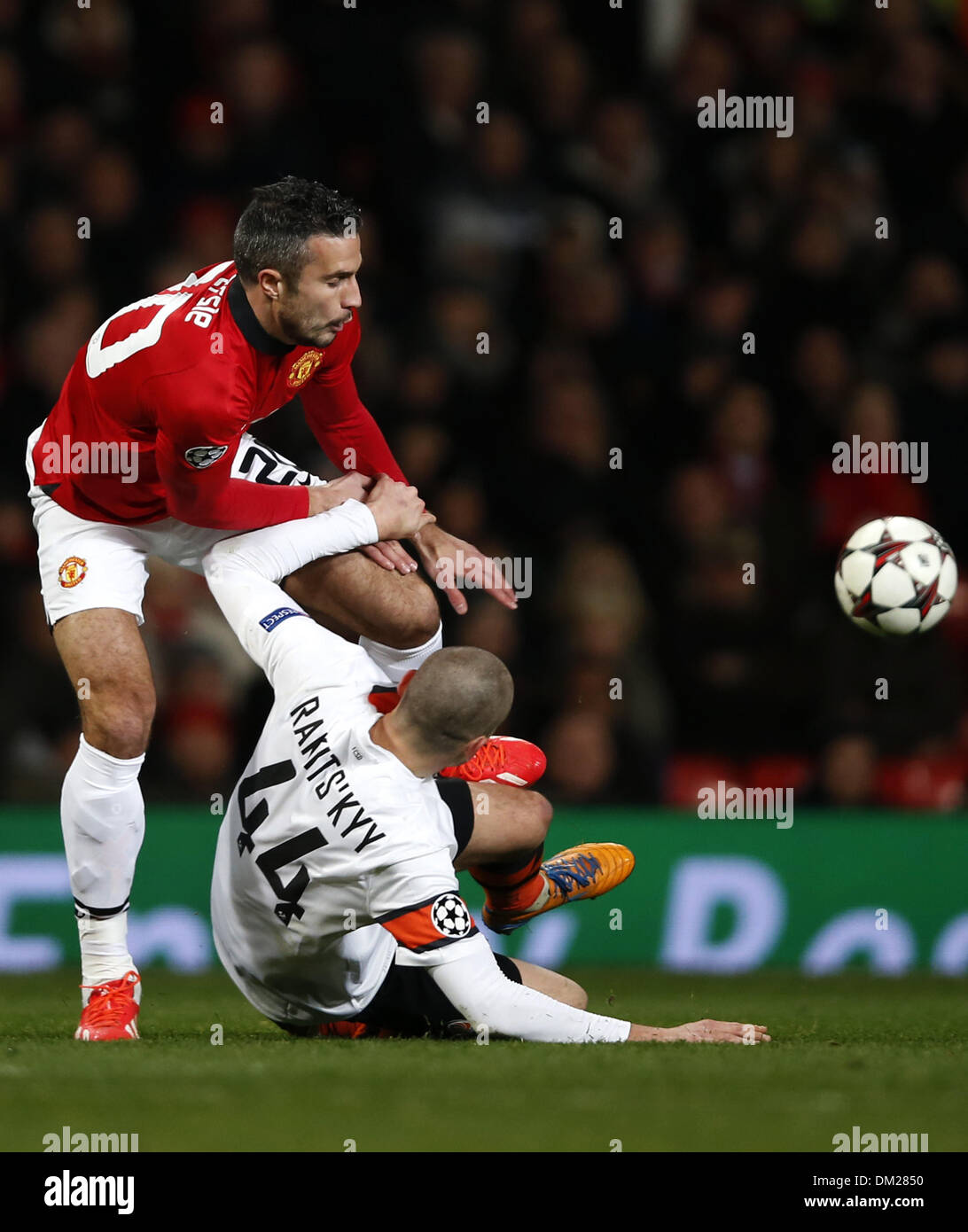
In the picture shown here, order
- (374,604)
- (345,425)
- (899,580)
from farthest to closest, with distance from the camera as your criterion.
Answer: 1. (899,580)
2. (345,425)
3. (374,604)

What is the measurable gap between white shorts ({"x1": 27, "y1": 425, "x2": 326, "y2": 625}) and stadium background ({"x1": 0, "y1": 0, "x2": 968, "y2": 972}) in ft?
8.16

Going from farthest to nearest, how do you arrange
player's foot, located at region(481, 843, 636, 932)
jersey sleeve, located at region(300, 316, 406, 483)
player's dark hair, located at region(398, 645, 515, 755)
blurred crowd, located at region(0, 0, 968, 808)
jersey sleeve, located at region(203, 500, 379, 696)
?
1. blurred crowd, located at region(0, 0, 968, 808)
2. jersey sleeve, located at region(300, 316, 406, 483)
3. player's foot, located at region(481, 843, 636, 932)
4. jersey sleeve, located at region(203, 500, 379, 696)
5. player's dark hair, located at region(398, 645, 515, 755)

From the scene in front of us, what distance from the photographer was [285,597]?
4809 millimetres

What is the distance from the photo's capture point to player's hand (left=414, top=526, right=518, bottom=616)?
5.32m

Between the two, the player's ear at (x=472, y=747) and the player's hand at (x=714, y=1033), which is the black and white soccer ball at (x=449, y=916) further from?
the player's hand at (x=714, y=1033)

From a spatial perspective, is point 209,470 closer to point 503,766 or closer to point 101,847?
point 101,847

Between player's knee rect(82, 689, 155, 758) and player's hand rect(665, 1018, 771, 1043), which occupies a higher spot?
player's knee rect(82, 689, 155, 758)

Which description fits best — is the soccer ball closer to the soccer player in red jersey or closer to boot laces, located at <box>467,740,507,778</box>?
the soccer player in red jersey

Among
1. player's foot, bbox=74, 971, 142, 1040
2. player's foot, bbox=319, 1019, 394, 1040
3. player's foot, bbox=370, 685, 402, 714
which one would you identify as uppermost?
player's foot, bbox=370, 685, 402, 714

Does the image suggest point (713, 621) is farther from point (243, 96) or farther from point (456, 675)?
point (456, 675)

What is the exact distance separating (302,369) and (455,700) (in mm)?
1261

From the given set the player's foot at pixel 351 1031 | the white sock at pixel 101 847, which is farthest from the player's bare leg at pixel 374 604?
the player's foot at pixel 351 1031

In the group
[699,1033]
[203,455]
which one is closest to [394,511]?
[203,455]

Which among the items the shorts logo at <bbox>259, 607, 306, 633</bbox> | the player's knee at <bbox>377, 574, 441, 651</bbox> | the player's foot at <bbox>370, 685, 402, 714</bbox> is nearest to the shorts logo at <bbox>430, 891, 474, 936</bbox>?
the player's foot at <bbox>370, 685, 402, 714</bbox>
